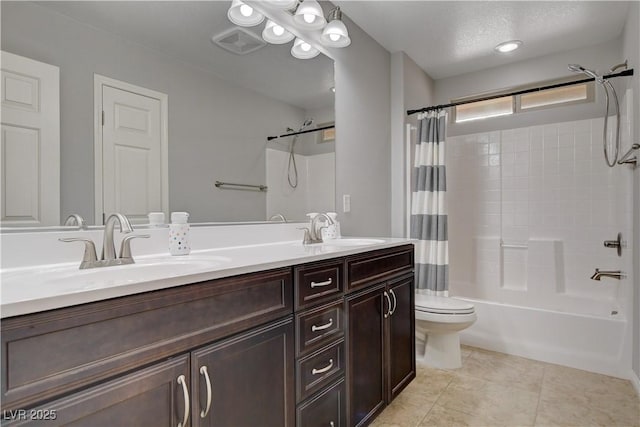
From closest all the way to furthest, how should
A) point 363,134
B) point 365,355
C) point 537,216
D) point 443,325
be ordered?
1. point 365,355
2. point 443,325
3. point 363,134
4. point 537,216

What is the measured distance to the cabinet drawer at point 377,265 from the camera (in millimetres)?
1563

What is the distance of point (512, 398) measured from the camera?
202cm

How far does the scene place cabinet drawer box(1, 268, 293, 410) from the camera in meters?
0.63

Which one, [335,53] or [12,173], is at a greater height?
[335,53]

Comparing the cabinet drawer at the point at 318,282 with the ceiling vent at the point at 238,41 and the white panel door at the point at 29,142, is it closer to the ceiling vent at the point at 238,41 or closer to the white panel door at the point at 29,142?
the white panel door at the point at 29,142

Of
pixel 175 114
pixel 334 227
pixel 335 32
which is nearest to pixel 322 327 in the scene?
pixel 334 227

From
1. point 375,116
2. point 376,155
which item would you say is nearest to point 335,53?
point 375,116

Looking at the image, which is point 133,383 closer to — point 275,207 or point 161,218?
point 161,218

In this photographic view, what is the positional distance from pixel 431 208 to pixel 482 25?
1.38 metres

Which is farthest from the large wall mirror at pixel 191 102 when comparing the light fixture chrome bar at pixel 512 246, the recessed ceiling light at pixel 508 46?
the light fixture chrome bar at pixel 512 246

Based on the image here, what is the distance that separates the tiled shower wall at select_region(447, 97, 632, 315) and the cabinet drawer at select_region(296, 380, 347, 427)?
7.40ft

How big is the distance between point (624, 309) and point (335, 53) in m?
2.57

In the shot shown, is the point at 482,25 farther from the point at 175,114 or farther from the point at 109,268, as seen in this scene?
the point at 109,268

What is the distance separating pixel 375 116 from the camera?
8.98ft
